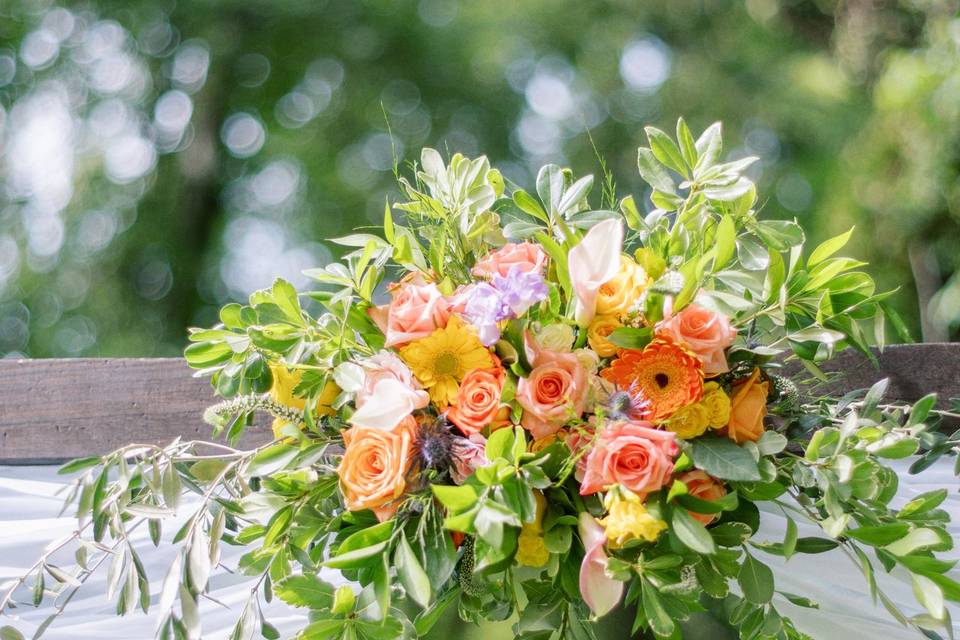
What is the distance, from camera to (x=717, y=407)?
1.96 ft

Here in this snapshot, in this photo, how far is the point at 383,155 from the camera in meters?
5.10

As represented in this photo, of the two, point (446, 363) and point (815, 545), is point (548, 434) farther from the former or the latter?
point (815, 545)

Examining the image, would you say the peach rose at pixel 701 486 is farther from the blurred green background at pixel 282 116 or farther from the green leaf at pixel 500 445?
the blurred green background at pixel 282 116

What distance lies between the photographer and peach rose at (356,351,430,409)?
615 mm

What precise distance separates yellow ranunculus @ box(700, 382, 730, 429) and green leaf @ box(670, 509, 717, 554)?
8 cm

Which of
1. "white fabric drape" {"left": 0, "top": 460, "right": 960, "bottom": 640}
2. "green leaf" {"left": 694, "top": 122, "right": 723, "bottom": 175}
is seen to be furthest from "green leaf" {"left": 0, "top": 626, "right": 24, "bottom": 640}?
"green leaf" {"left": 694, "top": 122, "right": 723, "bottom": 175}

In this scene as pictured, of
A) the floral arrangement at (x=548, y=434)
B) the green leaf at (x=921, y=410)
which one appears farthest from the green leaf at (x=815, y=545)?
the green leaf at (x=921, y=410)

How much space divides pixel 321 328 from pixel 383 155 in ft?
15.0

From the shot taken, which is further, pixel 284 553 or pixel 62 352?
pixel 62 352

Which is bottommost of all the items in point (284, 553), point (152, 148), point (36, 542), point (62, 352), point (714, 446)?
point (62, 352)

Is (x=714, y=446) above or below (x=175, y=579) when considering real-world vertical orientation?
above

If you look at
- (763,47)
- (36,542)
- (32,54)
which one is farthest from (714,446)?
(32,54)

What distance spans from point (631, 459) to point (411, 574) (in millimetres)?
163

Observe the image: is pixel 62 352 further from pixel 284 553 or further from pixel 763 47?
pixel 284 553
